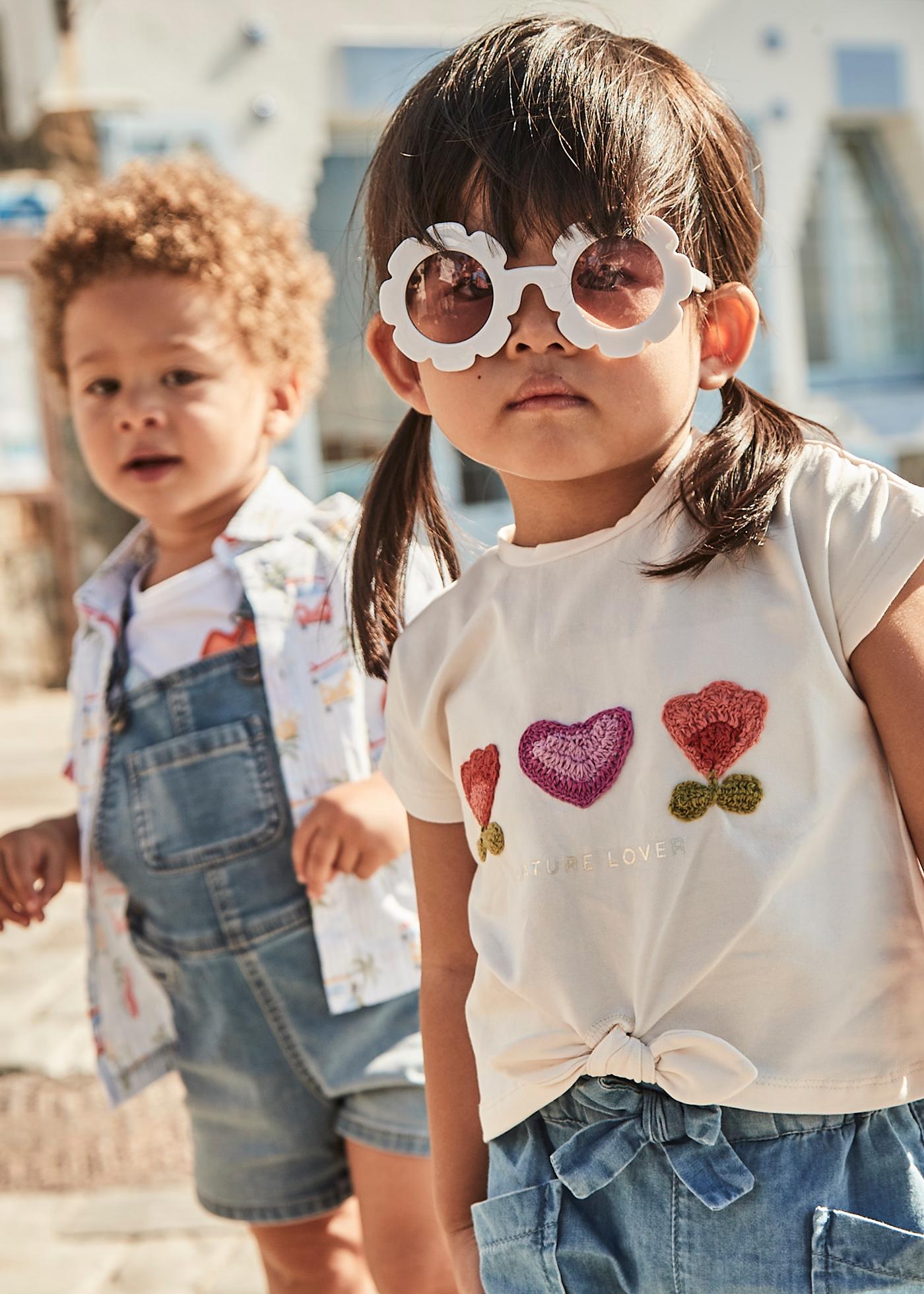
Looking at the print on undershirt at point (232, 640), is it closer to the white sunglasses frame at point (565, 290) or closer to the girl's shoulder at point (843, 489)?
the white sunglasses frame at point (565, 290)

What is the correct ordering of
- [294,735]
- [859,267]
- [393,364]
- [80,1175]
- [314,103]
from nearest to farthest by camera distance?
[393,364], [294,735], [80,1175], [314,103], [859,267]

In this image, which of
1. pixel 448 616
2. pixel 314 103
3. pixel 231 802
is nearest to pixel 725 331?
pixel 448 616

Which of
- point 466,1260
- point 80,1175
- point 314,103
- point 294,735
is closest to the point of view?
point 466,1260

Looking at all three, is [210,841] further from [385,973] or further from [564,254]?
[564,254]

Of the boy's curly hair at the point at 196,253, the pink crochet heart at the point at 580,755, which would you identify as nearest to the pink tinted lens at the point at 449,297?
the pink crochet heart at the point at 580,755

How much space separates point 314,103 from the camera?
30.2ft

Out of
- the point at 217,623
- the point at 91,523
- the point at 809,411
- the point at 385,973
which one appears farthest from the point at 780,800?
the point at 809,411

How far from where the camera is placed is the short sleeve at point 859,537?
1096mm

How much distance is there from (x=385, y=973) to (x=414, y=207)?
1071 mm

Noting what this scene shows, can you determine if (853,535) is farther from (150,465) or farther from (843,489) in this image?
(150,465)

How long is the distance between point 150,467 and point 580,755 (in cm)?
112

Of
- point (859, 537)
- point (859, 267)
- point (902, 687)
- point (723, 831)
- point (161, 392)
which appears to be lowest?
point (723, 831)

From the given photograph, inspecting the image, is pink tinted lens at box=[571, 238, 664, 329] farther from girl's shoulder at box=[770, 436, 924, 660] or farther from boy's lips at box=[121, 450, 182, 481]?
boy's lips at box=[121, 450, 182, 481]

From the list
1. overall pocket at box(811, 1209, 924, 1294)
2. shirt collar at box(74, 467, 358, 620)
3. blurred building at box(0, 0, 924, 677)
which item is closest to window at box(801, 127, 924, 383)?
blurred building at box(0, 0, 924, 677)
